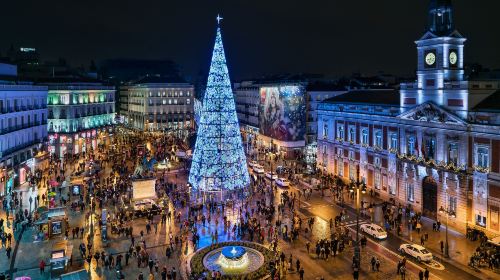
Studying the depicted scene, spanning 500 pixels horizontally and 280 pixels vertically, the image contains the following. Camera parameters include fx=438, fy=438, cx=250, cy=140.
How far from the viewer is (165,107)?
112250mm

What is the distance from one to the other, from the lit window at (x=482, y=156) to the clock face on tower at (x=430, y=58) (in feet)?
30.3

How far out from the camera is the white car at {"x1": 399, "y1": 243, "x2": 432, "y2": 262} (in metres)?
29.5

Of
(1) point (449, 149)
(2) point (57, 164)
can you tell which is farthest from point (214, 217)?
(2) point (57, 164)

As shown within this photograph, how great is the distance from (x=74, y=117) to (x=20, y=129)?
77.6 feet

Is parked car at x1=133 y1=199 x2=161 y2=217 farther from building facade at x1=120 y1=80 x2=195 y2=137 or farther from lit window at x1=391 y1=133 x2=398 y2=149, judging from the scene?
building facade at x1=120 y1=80 x2=195 y2=137

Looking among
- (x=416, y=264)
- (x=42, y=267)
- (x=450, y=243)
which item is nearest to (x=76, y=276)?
(x=42, y=267)

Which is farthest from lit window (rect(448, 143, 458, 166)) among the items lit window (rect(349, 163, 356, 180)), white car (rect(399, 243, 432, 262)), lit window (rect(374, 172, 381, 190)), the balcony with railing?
the balcony with railing

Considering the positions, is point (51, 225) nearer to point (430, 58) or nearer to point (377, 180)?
point (377, 180)

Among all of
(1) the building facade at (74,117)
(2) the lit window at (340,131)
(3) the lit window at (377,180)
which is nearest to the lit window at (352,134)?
(2) the lit window at (340,131)

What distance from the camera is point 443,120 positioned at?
1516 inches

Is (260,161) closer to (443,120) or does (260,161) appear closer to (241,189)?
(241,189)

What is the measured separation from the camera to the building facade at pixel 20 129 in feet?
163

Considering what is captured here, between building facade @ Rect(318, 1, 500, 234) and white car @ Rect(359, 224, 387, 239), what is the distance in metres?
5.62

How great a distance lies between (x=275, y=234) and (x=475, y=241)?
1544cm
